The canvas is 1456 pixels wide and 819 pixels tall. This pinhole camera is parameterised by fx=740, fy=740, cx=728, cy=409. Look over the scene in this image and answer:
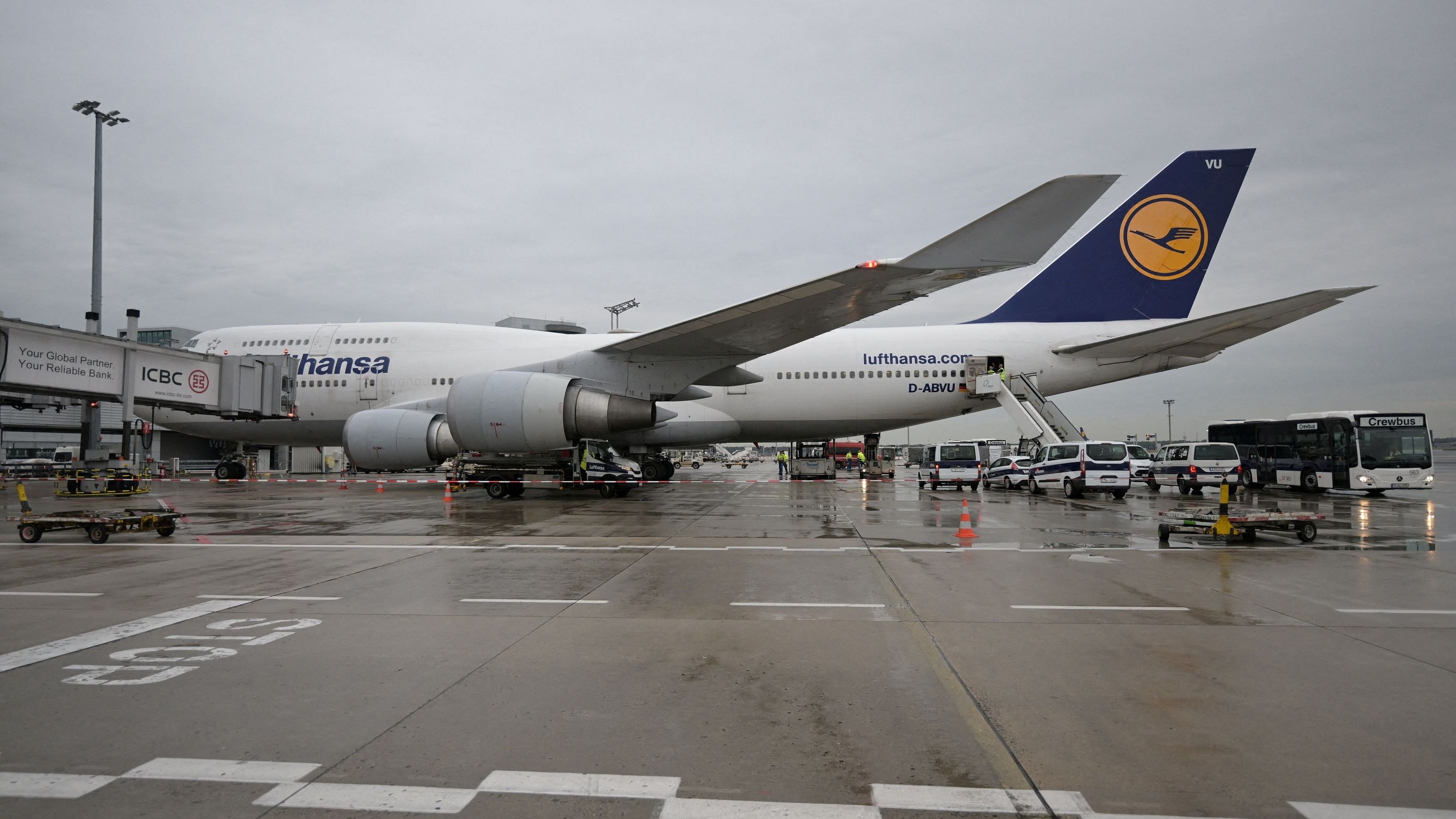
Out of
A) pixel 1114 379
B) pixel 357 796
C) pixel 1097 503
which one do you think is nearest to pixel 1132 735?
pixel 357 796

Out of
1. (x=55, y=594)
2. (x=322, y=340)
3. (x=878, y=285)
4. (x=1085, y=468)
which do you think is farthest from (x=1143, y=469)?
(x=322, y=340)

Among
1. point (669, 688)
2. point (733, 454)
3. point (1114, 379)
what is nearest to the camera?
point (669, 688)

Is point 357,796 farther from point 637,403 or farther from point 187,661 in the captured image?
point 637,403

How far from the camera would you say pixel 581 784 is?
2.85 m

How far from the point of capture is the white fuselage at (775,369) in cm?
2062

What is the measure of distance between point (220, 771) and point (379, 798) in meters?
0.80

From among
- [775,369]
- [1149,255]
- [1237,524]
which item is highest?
[1149,255]

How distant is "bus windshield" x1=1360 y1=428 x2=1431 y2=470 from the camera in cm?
1945

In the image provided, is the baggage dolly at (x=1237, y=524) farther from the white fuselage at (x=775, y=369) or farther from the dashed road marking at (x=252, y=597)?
the white fuselage at (x=775, y=369)

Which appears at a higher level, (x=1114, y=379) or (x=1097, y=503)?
(x=1114, y=379)

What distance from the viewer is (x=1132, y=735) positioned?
131 inches

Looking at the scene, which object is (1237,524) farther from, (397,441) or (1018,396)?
(397,441)

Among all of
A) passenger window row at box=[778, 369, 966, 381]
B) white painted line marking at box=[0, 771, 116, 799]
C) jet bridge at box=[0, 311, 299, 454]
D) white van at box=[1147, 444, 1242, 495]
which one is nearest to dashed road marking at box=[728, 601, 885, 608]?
white painted line marking at box=[0, 771, 116, 799]

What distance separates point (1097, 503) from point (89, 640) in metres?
17.0
